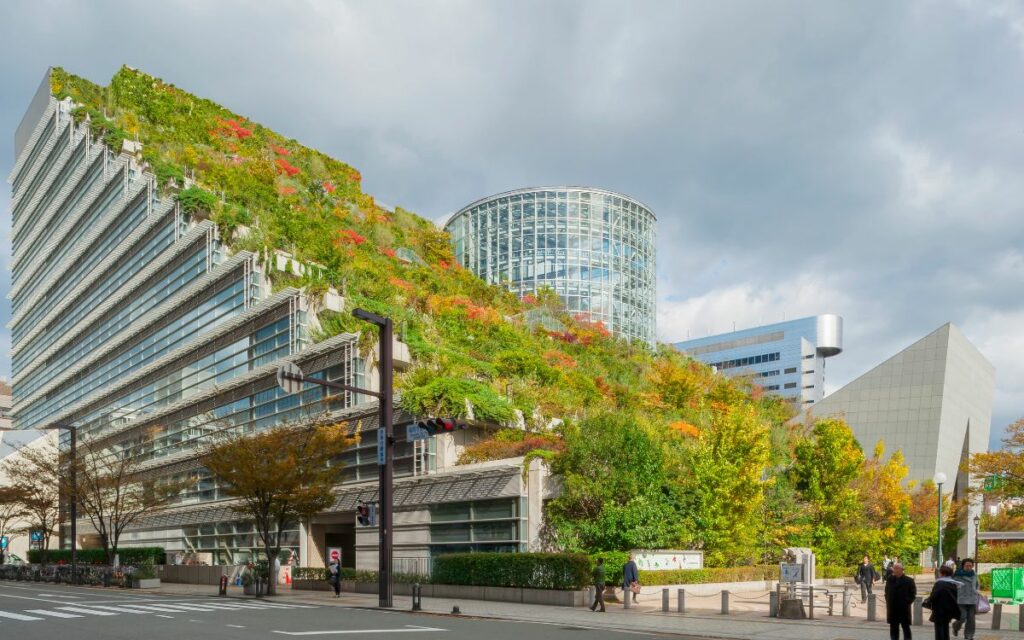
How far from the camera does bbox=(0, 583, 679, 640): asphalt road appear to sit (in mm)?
18719

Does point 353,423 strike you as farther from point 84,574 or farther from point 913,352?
point 913,352

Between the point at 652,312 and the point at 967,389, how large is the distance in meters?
39.7

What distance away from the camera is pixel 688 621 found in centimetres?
2406

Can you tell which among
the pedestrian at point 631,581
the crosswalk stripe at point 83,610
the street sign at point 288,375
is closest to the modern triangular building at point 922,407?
the pedestrian at point 631,581

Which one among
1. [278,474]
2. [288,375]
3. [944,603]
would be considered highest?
[288,375]

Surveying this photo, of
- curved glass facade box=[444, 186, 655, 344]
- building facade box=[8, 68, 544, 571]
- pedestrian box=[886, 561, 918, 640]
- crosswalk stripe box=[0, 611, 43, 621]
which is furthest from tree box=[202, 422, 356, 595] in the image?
curved glass facade box=[444, 186, 655, 344]

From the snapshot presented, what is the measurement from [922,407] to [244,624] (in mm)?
65809

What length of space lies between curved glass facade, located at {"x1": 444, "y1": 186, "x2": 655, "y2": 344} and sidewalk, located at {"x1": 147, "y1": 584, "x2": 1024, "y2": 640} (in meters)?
72.8

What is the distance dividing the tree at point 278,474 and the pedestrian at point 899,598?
961 inches

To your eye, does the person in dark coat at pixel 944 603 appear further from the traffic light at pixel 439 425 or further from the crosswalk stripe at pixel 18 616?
the crosswalk stripe at pixel 18 616

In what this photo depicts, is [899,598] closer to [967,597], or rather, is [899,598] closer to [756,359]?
[967,597]

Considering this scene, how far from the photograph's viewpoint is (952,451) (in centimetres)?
7419

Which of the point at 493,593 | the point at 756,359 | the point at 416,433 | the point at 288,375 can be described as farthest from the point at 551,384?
the point at 756,359

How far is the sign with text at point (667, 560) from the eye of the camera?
3322 cm
